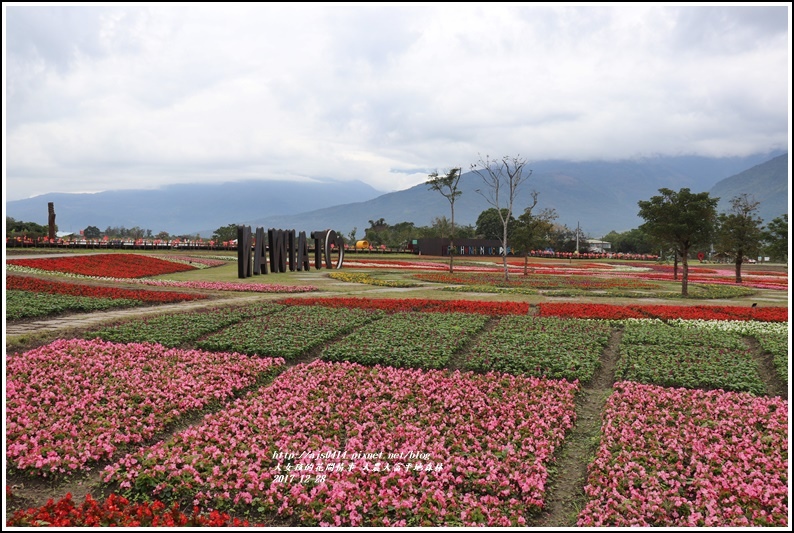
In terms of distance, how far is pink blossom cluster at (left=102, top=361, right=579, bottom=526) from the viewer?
6363mm

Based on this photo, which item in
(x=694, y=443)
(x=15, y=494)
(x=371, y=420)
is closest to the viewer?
(x=15, y=494)

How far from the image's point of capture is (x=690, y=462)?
7.50 metres

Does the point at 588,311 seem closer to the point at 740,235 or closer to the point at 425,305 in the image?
A: the point at 425,305

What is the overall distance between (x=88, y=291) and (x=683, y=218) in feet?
90.8

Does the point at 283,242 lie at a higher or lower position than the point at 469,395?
higher

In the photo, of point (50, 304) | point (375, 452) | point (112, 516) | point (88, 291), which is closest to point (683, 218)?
point (375, 452)

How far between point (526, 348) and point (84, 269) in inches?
1052

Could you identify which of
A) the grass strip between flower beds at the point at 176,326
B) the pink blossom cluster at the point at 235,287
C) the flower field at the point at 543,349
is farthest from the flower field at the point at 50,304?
the flower field at the point at 543,349

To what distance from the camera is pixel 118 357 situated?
11781 millimetres

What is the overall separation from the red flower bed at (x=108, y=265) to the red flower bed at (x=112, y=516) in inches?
1033

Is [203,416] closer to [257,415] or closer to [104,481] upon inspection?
[257,415]

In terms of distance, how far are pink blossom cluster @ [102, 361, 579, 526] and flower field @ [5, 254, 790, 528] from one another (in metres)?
0.03

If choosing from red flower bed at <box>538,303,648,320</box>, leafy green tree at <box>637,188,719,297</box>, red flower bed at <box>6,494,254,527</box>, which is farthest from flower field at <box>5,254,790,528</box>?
leafy green tree at <box>637,188,719,297</box>

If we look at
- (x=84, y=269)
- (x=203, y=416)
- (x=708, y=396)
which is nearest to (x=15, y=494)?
(x=203, y=416)
